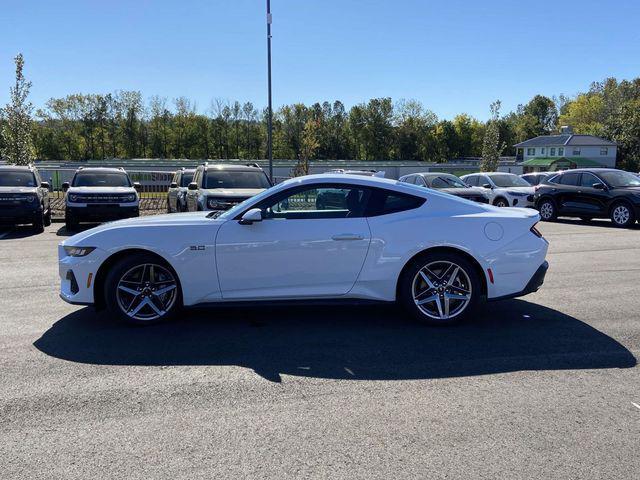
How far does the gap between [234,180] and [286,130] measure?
7536 centimetres

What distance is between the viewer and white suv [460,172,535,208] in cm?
1848

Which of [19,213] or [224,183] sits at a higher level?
[224,183]

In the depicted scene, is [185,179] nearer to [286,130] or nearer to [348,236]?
[348,236]

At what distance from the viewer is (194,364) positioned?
4.52 metres

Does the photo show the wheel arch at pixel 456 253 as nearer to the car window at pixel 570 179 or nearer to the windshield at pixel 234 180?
the windshield at pixel 234 180

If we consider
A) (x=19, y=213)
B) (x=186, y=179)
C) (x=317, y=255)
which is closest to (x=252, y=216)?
(x=317, y=255)

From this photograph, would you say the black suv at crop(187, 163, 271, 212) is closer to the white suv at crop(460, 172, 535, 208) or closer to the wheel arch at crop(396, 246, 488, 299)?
the wheel arch at crop(396, 246, 488, 299)

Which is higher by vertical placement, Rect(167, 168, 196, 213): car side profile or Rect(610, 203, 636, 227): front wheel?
Rect(167, 168, 196, 213): car side profile

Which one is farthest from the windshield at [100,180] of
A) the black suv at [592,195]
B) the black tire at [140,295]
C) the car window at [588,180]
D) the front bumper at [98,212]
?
the car window at [588,180]

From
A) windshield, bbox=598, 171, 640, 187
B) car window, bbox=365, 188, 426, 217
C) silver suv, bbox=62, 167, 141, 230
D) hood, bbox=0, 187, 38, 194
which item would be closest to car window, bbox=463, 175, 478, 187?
windshield, bbox=598, 171, 640, 187

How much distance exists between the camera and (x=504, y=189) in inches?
742

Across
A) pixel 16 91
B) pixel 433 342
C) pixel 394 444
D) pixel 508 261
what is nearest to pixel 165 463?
pixel 394 444

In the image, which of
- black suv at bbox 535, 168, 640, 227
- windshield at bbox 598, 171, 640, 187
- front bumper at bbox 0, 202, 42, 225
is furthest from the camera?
windshield at bbox 598, 171, 640, 187

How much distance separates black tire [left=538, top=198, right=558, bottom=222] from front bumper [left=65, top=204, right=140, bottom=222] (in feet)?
41.3
